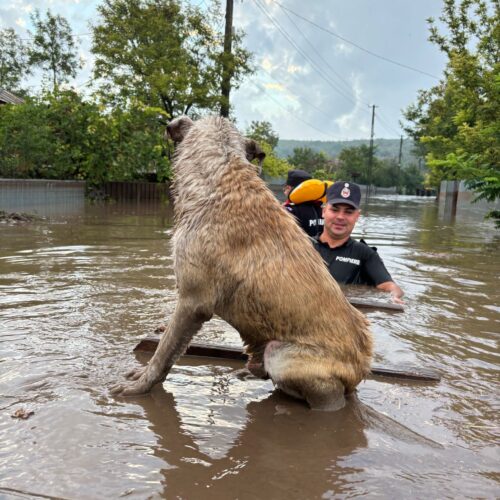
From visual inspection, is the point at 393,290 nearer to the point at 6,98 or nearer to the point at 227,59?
the point at 227,59

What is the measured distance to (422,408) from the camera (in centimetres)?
337

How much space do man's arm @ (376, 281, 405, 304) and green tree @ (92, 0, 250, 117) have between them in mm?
23002

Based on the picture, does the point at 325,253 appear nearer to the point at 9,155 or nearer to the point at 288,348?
the point at 288,348

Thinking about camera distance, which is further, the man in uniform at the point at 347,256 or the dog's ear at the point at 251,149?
the man in uniform at the point at 347,256

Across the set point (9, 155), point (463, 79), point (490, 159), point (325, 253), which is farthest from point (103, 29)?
point (325, 253)

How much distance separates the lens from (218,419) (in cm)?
307

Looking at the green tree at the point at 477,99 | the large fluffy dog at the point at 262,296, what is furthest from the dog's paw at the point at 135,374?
the green tree at the point at 477,99

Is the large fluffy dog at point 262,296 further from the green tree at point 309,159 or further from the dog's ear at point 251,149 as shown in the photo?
the green tree at point 309,159

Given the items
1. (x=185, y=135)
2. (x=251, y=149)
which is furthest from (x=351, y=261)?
(x=185, y=135)

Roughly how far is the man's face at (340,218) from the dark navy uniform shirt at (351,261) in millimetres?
185

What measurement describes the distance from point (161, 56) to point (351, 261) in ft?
82.1

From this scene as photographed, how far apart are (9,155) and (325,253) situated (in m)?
15.5

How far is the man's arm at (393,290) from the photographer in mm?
4875

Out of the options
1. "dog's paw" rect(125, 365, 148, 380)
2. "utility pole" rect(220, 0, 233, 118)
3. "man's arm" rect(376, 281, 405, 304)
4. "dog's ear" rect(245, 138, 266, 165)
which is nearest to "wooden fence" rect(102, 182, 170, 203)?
"utility pole" rect(220, 0, 233, 118)
